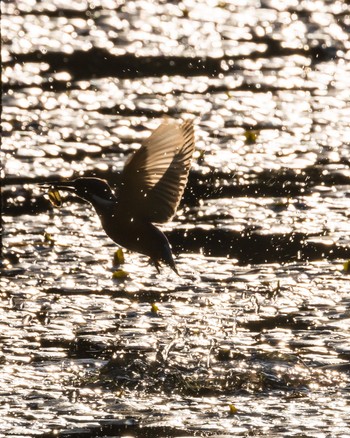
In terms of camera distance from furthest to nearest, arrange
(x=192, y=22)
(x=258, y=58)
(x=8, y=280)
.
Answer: (x=192, y=22) < (x=258, y=58) < (x=8, y=280)

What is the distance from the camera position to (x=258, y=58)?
1652cm

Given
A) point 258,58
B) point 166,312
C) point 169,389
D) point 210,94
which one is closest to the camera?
point 169,389

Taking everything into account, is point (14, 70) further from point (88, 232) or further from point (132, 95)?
point (88, 232)

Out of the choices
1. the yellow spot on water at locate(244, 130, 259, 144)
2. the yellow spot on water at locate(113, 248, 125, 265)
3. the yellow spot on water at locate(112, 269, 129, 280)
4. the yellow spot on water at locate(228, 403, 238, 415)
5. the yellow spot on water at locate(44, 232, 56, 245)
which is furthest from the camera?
the yellow spot on water at locate(244, 130, 259, 144)

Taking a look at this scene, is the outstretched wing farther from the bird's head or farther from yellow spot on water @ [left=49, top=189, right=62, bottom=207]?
yellow spot on water @ [left=49, top=189, right=62, bottom=207]

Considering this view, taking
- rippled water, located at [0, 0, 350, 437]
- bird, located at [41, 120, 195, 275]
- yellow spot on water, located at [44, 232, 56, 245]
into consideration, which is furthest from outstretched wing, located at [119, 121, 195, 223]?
yellow spot on water, located at [44, 232, 56, 245]

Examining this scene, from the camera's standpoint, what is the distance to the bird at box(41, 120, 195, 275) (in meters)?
7.40

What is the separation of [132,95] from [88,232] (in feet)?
13.8

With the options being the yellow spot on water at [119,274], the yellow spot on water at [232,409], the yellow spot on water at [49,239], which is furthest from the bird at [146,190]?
the yellow spot on water at [49,239]

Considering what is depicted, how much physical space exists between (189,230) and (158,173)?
3612mm

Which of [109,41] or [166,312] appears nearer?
[166,312]

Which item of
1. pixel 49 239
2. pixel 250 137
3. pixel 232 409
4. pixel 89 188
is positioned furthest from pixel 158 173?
pixel 250 137

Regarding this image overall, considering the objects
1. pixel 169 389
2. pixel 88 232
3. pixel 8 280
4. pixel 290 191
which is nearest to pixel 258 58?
pixel 290 191

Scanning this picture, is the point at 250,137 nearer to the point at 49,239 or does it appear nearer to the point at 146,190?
the point at 49,239
